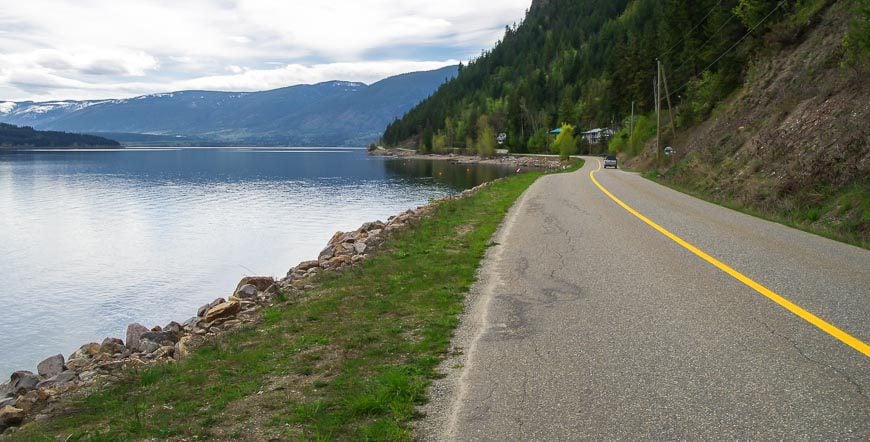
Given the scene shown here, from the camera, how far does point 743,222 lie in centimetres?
1466

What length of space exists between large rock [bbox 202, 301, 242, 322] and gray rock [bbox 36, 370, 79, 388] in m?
2.32

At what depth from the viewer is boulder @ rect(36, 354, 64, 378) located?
10.8m

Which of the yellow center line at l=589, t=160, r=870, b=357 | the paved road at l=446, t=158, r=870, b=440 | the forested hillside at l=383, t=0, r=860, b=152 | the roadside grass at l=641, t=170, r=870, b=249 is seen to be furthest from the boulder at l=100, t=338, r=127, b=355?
the forested hillside at l=383, t=0, r=860, b=152

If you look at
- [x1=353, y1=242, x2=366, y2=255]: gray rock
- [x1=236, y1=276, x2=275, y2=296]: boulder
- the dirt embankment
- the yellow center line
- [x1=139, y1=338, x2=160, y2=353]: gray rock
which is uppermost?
the dirt embankment

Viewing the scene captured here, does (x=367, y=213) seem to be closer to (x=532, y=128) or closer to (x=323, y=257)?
(x=323, y=257)

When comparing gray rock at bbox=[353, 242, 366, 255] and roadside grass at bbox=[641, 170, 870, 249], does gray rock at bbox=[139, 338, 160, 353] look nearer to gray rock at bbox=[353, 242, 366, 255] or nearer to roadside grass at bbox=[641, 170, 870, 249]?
gray rock at bbox=[353, 242, 366, 255]

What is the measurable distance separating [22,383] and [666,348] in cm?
1029

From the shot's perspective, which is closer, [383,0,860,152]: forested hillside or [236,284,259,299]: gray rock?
[236,284,259,299]: gray rock

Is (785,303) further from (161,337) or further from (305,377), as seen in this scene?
(161,337)

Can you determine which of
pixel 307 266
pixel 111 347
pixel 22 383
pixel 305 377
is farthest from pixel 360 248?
pixel 305 377

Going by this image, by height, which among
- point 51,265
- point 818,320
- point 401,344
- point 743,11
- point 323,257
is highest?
point 743,11

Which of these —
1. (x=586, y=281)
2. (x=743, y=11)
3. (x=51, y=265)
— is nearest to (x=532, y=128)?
(x=743, y=11)

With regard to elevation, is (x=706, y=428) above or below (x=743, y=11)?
below

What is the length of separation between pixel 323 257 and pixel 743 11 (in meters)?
39.4
